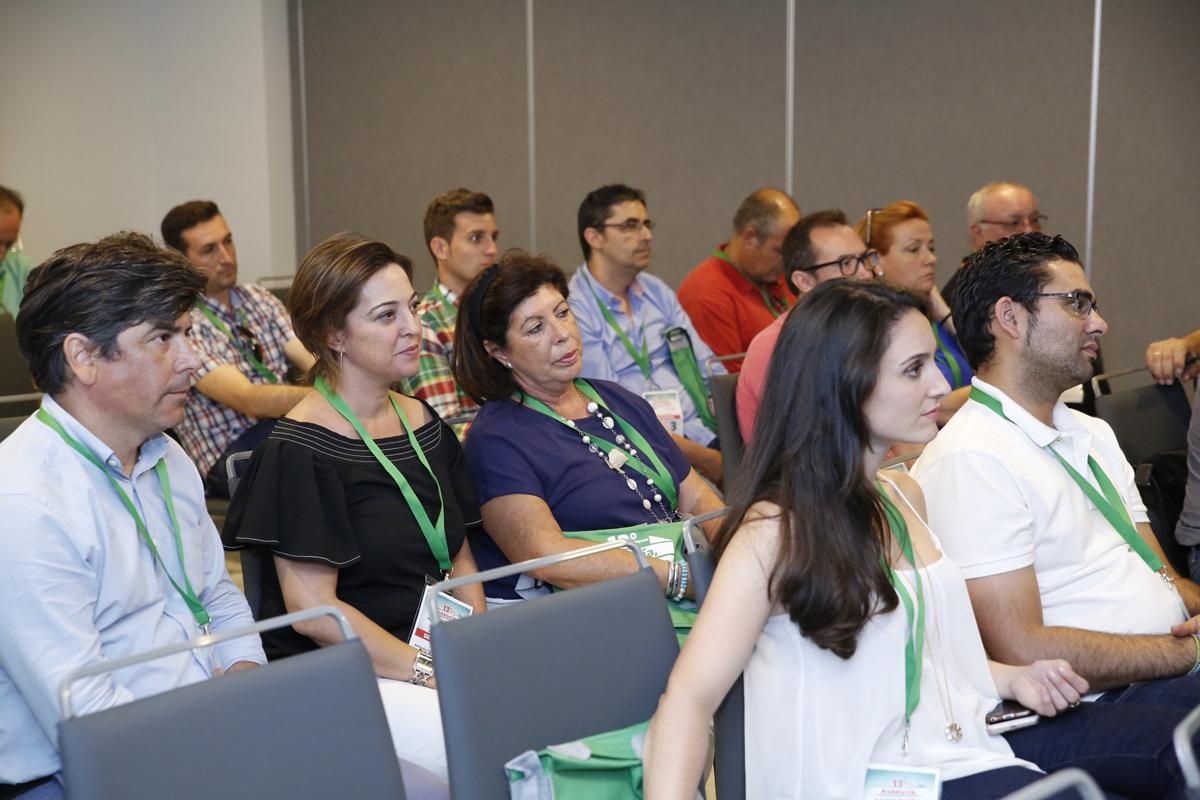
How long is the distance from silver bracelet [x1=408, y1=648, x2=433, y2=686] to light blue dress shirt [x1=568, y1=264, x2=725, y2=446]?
6.82 feet

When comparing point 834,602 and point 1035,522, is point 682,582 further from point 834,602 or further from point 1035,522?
point 834,602

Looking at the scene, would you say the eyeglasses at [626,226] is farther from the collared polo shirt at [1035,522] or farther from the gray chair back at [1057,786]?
the gray chair back at [1057,786]

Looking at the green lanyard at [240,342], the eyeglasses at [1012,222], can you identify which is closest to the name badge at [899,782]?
the green lanyard at [240,342]

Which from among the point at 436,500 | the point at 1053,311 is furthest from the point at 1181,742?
the point at 436,500

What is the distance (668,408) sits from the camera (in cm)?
Answer: 399

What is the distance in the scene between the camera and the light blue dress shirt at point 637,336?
4430 mm

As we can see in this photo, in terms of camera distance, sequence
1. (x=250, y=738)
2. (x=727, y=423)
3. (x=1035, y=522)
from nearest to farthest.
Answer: (x=250, y=738) → (x=1035, y=522) → (x=727, y=423)

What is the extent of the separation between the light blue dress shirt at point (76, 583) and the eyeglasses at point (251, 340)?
2.34 m

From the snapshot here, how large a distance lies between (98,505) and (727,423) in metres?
2.08

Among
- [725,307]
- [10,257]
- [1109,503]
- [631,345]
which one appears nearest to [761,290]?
[725,307]

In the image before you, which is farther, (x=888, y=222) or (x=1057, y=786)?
(x=888, y=222)

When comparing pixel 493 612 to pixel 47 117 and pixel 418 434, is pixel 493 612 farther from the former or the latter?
pixel 47 117

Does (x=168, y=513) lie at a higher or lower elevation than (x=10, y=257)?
lower

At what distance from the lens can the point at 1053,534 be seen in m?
2.34
